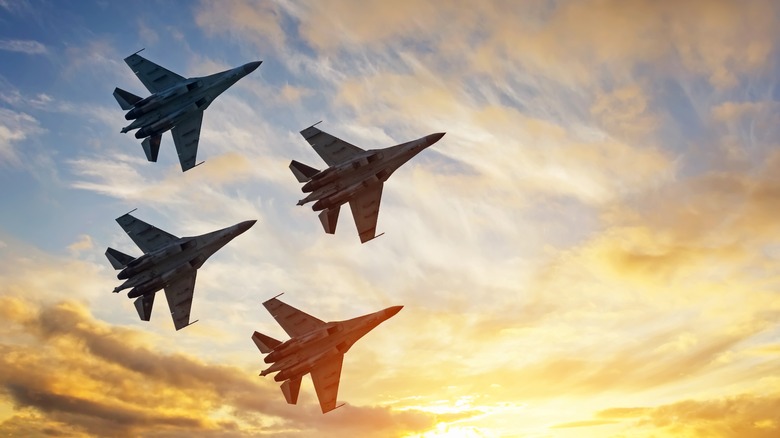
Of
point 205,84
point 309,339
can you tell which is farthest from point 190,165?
point 309,339

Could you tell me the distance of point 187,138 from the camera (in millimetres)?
83500

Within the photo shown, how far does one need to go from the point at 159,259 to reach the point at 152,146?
55.4 feet

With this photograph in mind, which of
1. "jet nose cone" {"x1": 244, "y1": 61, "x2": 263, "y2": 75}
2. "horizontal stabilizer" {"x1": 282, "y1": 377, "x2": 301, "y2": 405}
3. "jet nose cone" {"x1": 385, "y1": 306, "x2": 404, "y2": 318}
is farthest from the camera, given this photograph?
"jet nose cone" {"x1": 385, "y1": 306, "x2": 404, "y2": 318}

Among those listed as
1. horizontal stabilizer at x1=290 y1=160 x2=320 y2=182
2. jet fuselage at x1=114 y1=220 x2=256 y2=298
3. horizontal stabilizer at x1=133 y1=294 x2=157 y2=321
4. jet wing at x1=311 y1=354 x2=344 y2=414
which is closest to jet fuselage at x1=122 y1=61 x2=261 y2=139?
horizontal stabilizer at x1=290 y1=160 x2=320 y2=182

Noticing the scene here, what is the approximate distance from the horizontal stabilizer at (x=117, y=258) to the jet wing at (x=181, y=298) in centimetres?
680

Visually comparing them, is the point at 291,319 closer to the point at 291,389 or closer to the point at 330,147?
the point at 291,389

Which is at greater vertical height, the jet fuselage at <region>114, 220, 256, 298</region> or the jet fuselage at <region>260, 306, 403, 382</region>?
the jet fuselage at <region>114, 220, 256, 298</region>

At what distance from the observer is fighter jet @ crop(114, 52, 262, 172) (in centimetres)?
7950

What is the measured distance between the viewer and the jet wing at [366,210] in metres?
80.4

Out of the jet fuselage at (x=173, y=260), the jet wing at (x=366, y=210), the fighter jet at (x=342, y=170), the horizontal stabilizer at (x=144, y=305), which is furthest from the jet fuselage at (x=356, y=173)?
the horizontal stabilizer at (x=144, y=305)

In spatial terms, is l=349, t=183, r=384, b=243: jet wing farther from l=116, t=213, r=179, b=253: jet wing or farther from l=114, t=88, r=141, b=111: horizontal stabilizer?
l=114, t=88, r=141, b=111: horizontal stabilizer

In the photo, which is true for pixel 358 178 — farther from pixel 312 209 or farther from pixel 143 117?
pixel 143 117

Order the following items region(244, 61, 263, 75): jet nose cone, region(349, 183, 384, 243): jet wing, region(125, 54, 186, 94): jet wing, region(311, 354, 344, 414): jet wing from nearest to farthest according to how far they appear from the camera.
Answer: region(349, 183, 384, 243): jet wing
region(244, 61, 263, 75): jet nose cone
region(125, 54, 186, 94): jet wing
region(311, 354, 344, 414): jet wing

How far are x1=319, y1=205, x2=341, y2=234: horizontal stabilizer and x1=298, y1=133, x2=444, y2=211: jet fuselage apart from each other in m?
1.58
